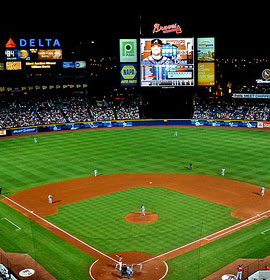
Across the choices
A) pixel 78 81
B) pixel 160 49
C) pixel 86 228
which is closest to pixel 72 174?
pixel 86 228

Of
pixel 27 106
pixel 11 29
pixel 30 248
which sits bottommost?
pixel 30 248

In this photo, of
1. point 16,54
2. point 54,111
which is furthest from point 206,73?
point 16,54

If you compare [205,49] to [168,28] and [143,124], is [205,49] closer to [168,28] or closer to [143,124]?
[168,28]

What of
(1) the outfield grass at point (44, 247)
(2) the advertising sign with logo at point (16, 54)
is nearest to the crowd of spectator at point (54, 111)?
(2) the advertising sign with logo at point (16, 54)

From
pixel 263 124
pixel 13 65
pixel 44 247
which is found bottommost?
pixel 44 247

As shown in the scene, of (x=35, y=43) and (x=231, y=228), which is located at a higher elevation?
(x=35, y=43)

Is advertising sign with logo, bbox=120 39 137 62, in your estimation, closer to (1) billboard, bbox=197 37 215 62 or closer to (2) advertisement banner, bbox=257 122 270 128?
(1) billboard, bbox=197 37 215 62

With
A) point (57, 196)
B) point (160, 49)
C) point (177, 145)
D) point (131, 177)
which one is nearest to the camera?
point (57, 196)

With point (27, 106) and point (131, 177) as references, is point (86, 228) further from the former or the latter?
point (27, 106)
